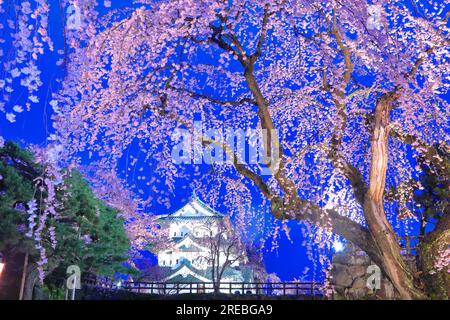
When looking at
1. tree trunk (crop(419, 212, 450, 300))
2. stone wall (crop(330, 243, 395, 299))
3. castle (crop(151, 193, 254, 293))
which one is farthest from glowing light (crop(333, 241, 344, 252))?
castle (crop(151, 193, 254, 293))

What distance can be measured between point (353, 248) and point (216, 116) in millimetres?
4814

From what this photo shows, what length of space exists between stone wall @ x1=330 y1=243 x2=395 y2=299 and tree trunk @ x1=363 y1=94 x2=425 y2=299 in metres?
3.63

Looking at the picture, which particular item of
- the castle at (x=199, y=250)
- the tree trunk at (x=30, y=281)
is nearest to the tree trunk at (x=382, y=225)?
the tree trunk at (x=30, y=281)

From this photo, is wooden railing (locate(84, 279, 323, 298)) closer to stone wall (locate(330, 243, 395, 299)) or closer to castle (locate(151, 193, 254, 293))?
stone wall (locate(330, 243, 395, 299))

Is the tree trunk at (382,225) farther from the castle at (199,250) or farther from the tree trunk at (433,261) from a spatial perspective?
the castle at (199,250)

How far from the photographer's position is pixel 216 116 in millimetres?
7594

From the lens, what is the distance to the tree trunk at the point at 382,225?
19.4 ft

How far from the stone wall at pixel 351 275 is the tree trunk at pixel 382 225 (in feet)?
11.9

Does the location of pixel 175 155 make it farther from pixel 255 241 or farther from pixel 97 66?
pixel 255 241

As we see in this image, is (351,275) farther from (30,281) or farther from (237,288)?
(30,281)

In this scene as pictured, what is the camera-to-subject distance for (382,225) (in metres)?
5.90

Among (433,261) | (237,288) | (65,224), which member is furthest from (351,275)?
(65,224)

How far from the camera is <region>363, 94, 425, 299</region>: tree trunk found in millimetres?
5898
